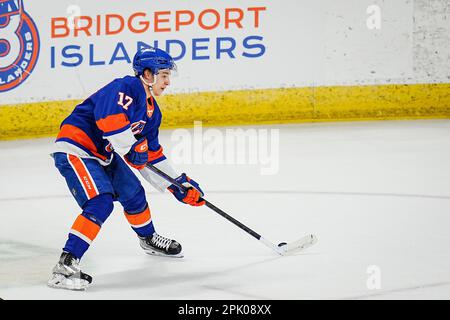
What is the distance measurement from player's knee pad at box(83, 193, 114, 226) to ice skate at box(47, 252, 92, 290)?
17 cm

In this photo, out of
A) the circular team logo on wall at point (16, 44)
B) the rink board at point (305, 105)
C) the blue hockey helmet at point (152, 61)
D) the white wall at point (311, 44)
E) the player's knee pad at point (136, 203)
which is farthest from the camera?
the rink board at point (305, 105)

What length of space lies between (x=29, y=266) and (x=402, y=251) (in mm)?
1532

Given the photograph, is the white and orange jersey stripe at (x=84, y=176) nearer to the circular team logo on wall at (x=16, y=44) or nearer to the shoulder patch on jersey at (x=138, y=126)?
the shoulder patch on jersey at (x=138, y=126)

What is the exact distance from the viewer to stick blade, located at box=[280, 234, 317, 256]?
3889 millimetres

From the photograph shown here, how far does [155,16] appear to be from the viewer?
6918 millimetres

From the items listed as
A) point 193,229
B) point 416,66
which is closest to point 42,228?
point 193,229

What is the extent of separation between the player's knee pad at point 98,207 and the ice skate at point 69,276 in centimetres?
17

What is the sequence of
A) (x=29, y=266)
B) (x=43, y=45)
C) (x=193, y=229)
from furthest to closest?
(x=43, y=45) → (x=193, y=229) → (x=29, y=266)

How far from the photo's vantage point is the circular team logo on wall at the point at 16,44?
6621mm

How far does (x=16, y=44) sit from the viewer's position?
6.65 metres

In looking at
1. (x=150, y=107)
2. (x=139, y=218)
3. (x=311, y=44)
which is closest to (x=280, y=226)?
(x=139, y=218)

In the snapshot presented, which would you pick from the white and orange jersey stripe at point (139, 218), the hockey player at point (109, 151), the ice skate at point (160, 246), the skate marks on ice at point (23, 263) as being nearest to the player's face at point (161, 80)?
the hockey player at point (109, 151)

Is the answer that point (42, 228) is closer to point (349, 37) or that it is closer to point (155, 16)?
point (155, 16)
